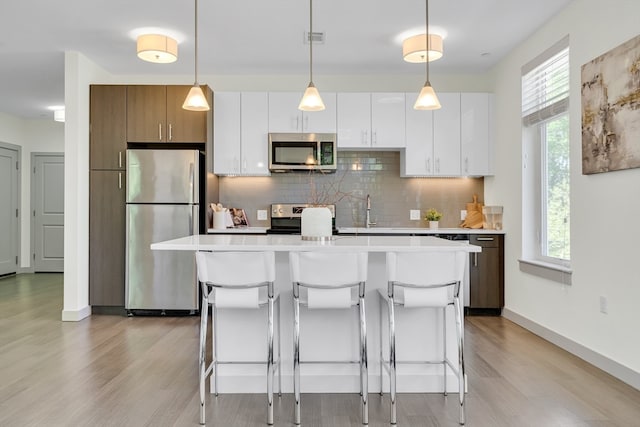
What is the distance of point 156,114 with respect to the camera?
4773mm

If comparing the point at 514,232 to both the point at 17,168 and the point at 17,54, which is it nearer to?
the point at 17,54

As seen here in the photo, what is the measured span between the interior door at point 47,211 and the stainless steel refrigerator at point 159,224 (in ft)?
13.7

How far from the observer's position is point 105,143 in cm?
476

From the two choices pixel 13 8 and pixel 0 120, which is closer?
pixel 13 8

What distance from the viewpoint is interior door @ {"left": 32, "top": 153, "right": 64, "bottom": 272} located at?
26.0ft

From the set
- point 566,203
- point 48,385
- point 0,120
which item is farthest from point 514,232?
point 0,120

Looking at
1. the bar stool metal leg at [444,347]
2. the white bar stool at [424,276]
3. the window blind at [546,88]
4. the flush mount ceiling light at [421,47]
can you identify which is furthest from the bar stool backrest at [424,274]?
the flush mount ceiling light at [421,47]

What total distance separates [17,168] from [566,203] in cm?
829

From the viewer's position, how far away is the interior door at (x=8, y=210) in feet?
24.4

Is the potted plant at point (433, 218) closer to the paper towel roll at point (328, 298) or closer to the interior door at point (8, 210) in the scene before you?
the paper towel roll at point (328, 298)

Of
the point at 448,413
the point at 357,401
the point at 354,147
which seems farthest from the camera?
the point at 354,147

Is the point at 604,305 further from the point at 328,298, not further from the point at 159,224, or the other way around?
the point at 159,224

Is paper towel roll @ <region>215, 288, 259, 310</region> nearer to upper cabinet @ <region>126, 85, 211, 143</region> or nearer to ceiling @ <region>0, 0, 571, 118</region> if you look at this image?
ceiling @ <region>0, 0, 571, 118</region>

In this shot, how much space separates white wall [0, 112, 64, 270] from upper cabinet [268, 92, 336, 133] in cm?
499
